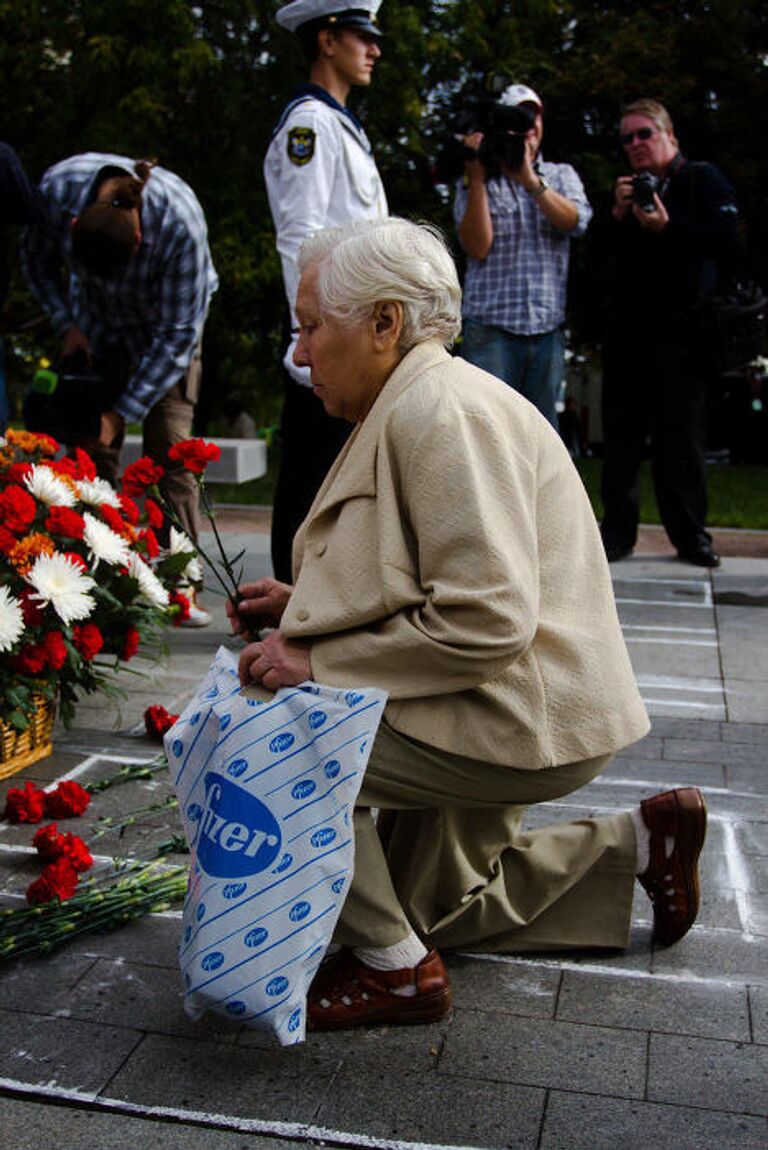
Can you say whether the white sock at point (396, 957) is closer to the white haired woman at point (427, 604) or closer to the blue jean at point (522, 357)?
the white haired woman at point (427, 604)

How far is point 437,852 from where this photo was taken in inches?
120

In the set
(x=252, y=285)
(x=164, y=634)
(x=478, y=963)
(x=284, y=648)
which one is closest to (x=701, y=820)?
(x=478, y=963)

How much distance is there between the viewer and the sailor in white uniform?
214 inches

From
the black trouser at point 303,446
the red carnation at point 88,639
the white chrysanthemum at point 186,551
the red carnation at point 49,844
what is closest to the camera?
the red carnation at point 49,844

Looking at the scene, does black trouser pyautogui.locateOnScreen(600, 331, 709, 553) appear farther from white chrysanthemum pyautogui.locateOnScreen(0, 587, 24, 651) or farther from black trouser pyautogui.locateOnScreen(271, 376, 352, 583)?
white chrysanthemum pyautogui.locateOnScreen(0, 587, 24, 651)

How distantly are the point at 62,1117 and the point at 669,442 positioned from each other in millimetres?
5804

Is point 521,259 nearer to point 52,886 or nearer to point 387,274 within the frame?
point 387,274

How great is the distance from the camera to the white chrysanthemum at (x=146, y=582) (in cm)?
446

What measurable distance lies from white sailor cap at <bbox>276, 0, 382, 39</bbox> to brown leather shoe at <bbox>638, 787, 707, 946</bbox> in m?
3.46

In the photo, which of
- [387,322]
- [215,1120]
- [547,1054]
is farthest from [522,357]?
[215,1120]

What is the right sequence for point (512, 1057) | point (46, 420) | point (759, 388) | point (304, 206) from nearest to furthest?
point (512, 1057), point (304, 206), point (46, 420), point (759, 388)

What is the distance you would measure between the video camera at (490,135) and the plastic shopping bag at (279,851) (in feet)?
15.0

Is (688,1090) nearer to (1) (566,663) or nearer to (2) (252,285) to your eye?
(1) (566,663)

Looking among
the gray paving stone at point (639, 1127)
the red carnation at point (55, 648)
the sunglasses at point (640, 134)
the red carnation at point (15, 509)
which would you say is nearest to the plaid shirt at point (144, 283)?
the red carnation at point (15, 509)
